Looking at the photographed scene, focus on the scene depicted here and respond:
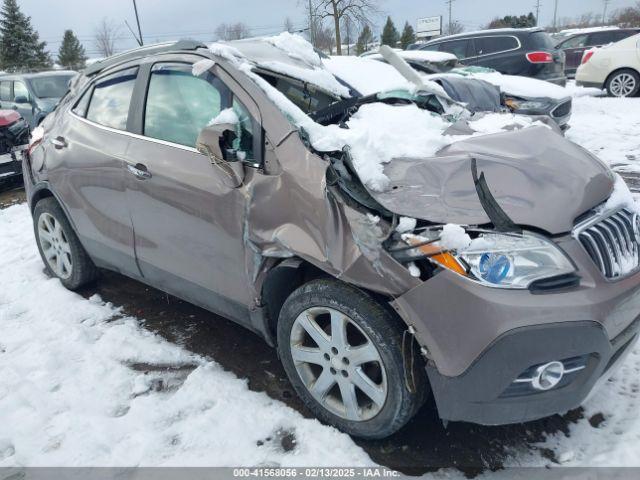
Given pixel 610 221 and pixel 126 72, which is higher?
pixel 126 72

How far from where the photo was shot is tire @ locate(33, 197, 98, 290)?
4020 millimetres

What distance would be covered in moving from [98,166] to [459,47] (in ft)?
30.6

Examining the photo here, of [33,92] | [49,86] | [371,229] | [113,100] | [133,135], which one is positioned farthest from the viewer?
[49,86]

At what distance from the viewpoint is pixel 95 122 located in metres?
3.61

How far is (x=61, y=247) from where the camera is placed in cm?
418

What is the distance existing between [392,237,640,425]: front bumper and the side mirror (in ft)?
3.38

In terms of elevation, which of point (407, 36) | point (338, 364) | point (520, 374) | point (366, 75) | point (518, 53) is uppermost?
point (366, 75)

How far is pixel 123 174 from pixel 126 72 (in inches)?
29.1

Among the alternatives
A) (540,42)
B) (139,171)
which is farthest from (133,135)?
(540,42)

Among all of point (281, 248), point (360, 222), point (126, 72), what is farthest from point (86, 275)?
point (360, 222)

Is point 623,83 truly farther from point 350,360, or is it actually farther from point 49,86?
point 49,86

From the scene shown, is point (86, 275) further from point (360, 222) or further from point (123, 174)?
point (360, 222)

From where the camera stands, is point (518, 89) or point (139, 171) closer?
point (139, 171)

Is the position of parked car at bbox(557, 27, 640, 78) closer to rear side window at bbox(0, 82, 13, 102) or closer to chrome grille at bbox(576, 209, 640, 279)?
rear side window at bbox(0, 82, 13, 102)
